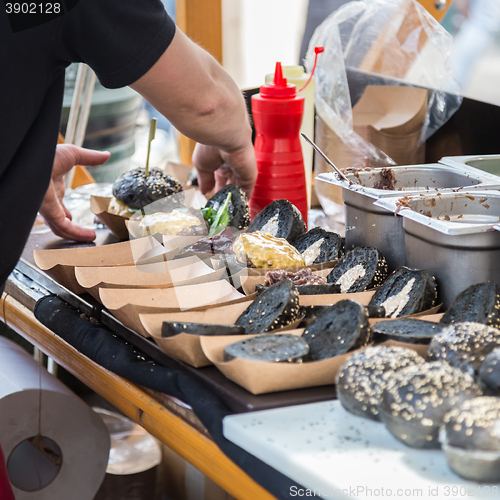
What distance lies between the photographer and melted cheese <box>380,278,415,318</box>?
3.21 feet

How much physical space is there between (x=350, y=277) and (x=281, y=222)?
0.88 ft

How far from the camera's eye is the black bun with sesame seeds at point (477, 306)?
0.84m

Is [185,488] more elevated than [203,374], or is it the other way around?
[203,374]

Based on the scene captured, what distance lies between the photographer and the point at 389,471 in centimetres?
61

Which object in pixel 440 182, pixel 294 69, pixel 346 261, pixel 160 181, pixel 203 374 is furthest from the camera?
pixel 294 69

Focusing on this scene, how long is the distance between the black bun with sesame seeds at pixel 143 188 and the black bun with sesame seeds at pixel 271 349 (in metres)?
0.73

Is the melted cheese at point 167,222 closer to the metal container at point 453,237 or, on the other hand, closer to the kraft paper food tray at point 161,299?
the kraft paper food tray at point 161,299

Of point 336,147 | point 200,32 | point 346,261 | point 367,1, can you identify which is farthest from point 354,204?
point 200,32

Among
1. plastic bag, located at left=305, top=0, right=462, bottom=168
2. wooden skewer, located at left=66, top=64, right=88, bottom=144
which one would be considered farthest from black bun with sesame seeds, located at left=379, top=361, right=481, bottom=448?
wooden skewer, located at left=66, top=64, right=88, bottom=144

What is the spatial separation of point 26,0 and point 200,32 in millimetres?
1804

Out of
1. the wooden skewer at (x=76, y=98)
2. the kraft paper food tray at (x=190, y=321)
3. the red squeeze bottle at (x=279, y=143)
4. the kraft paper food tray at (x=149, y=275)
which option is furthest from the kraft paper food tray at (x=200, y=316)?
the wooden skewer at (x=76, y=98)

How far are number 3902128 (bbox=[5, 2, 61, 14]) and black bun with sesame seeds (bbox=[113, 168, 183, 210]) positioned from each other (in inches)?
25.1

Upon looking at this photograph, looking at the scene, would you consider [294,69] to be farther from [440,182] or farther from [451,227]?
[451,227]

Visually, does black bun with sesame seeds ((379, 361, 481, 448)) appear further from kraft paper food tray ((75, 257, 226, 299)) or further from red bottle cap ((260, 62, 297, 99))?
red bottle cap ((260, 62, 297, 99))
